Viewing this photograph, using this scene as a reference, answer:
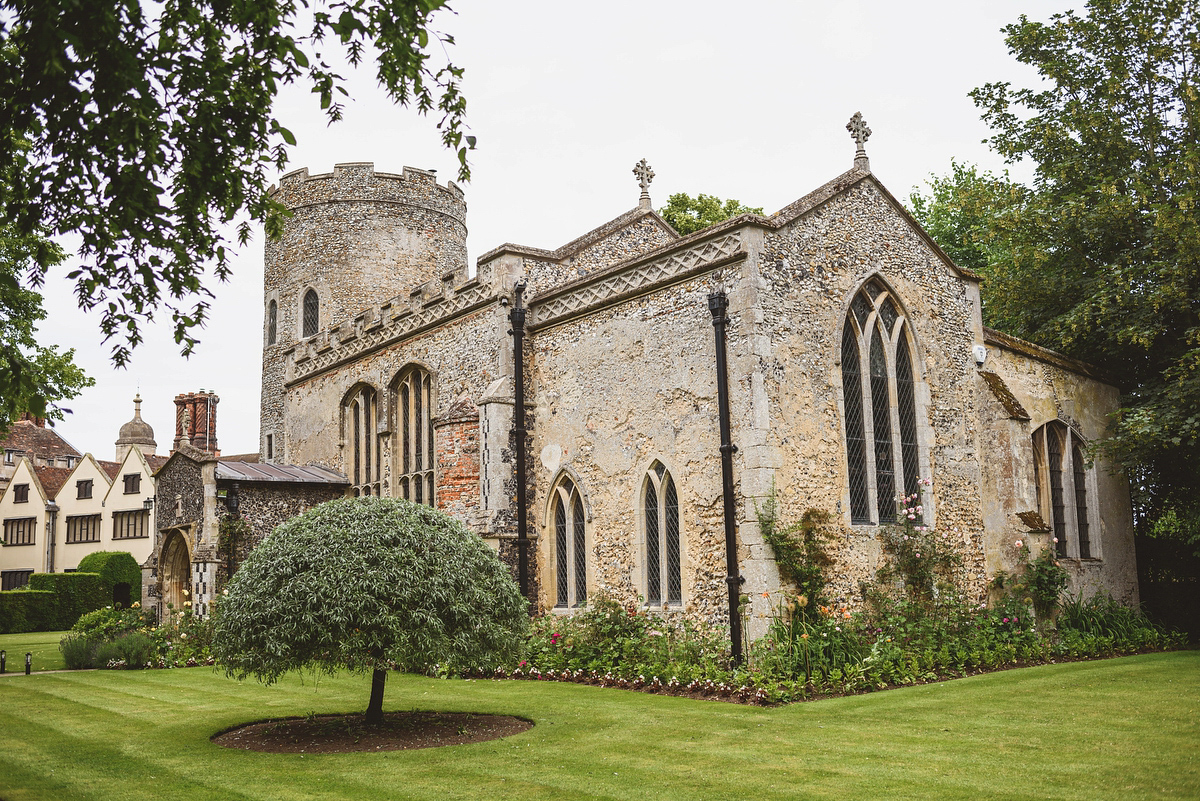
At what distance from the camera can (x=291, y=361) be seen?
24969 millimetres

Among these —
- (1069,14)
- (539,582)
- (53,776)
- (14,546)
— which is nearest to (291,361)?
(539,582)

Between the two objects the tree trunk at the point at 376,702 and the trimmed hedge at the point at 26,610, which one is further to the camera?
the trimmed hedge at the point at 26,610

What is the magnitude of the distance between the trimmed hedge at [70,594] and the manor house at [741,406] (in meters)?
22.8

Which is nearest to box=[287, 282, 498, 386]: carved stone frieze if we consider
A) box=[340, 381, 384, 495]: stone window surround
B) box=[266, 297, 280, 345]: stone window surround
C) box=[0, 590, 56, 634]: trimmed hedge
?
box=[340, 381, 384, 495]: stone window surround

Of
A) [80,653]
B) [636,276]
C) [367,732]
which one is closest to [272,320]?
[80,653]

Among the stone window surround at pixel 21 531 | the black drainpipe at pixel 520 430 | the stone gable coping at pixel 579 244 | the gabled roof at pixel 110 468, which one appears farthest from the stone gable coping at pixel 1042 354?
the stone window surround at pixel 21 531

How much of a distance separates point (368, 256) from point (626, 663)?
16249 mm

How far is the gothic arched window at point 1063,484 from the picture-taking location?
17.1 metres

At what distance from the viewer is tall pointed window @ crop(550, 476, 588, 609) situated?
1563cm

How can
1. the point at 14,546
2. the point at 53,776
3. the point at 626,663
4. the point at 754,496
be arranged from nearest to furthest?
1. the point at 53,776
2. the point at 754,496
3. the point at 626,663
4. the point at 14,546

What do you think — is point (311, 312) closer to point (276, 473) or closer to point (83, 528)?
point (276, 473)

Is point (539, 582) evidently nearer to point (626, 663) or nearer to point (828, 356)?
point (626, 663)

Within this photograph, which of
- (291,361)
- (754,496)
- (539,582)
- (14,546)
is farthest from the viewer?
(14,546)

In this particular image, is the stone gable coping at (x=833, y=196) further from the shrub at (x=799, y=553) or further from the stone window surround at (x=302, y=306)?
the stone window surround at (x=302, y=306)
